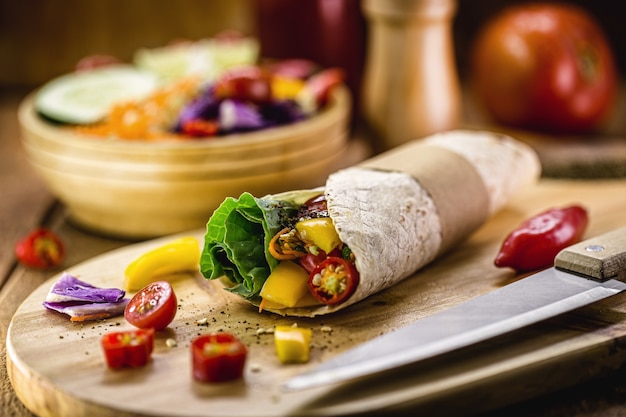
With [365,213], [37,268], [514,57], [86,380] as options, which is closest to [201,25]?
[514,57]

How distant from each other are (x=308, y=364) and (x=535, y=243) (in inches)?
34.7

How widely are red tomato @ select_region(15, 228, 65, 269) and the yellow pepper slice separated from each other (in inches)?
22.0

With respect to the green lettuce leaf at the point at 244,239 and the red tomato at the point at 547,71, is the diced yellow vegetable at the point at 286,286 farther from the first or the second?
the red tomato at the point at 547,71

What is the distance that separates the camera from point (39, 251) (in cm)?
292

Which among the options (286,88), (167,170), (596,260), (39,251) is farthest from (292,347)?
(286,88)

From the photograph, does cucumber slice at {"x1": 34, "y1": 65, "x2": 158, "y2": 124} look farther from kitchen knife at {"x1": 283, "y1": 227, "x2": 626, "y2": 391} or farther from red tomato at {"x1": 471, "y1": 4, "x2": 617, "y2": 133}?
kitchen knife at {"x1": 283, "y1": 227, "x2": 626, "y2": 391}

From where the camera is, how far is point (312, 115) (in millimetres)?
3404

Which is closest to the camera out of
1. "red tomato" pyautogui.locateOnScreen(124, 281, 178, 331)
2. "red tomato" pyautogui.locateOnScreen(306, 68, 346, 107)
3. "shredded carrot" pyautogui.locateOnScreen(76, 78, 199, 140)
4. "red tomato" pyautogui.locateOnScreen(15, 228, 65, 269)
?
"red tomato" pyautogui.locateOnScreen(124, 281, 178, 331)

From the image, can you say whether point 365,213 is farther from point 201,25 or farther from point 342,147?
point 201,25

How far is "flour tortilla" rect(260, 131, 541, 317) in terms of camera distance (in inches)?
88.4

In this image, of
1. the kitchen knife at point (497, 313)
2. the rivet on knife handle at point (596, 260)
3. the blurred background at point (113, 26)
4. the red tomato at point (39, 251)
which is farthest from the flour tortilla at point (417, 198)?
the blurred background at point (113, 26)

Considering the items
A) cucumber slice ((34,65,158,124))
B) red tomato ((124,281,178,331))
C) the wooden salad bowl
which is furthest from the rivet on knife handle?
cucumber slice ((34,65,158,124))

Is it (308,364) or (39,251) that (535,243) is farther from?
(39,251)

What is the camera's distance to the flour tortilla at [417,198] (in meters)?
2.24
